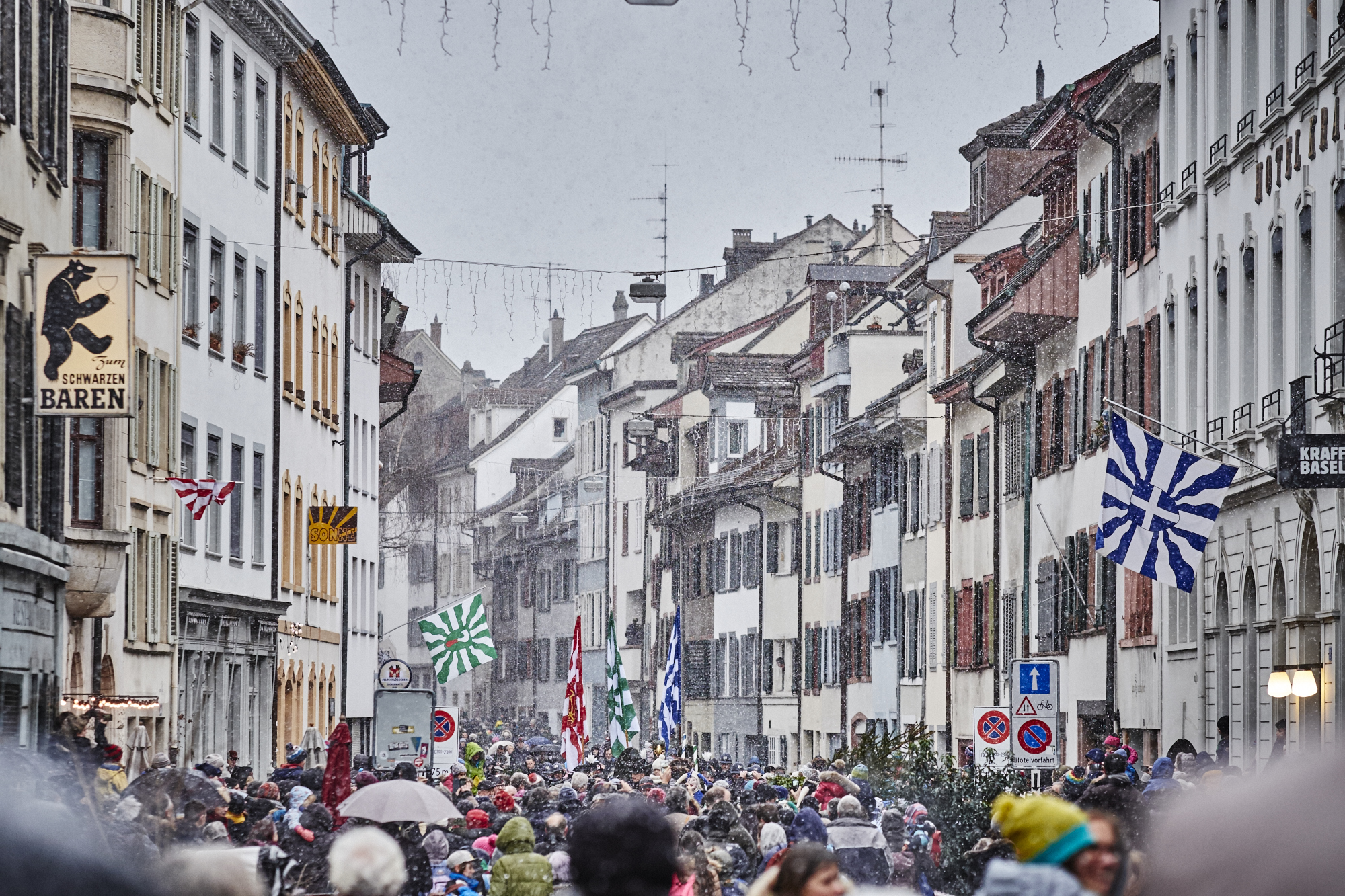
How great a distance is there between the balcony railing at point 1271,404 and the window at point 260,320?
19.0 m

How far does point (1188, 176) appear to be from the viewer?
28.6 metres

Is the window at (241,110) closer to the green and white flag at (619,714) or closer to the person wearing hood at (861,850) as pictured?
the green and white flag at (619,714)

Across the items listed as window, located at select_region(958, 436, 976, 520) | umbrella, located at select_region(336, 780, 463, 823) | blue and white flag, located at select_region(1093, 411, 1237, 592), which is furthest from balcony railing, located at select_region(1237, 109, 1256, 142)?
window, located at select_region(958, 436, 976, 520)

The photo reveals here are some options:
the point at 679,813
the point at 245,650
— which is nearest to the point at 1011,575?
the point at 245,650

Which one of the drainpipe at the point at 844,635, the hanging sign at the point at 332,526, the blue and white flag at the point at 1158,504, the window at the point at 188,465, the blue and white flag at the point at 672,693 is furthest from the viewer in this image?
the drainpipe at the point at 844,635

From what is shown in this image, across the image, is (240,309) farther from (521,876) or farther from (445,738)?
(521,876)

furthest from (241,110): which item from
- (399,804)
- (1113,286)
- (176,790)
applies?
(176,790)

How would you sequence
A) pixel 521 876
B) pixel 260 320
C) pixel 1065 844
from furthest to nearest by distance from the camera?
1. pixel 260 320
2. pixel 521 876
3. pixel 1065 844

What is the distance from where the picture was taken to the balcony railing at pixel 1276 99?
944 inches

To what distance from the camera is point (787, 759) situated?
6281 centimetres

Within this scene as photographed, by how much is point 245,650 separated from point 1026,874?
33478 mm

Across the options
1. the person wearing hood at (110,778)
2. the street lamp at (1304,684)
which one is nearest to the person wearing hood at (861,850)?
the person wearing hood at (110,778)

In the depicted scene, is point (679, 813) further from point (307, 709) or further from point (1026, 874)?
point (307, 709)

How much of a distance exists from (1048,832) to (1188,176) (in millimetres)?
23762
